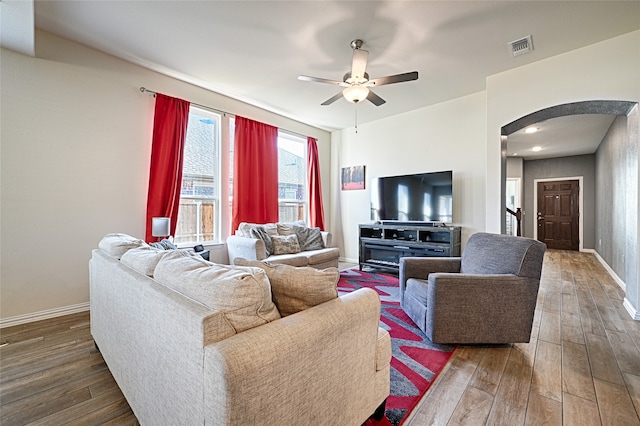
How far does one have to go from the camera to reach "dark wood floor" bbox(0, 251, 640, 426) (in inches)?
58.0

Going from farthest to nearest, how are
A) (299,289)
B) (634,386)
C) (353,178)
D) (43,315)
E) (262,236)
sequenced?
(353,178)
(262,236)
(43,315)
(634,386)
(299,289)

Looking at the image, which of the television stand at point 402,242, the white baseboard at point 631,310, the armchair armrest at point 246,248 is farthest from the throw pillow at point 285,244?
the white baseboard at point 631,310

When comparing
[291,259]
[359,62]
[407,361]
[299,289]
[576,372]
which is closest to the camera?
[299,289]

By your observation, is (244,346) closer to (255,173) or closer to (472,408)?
(472,408)

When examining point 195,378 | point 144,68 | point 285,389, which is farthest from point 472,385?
point 144,68

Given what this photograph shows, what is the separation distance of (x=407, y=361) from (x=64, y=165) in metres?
3.73

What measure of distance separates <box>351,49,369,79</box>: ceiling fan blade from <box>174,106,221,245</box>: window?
7.84 feet

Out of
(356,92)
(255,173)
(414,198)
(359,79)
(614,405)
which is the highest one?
(359,79)

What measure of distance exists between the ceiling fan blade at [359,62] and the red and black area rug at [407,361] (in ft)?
8.02

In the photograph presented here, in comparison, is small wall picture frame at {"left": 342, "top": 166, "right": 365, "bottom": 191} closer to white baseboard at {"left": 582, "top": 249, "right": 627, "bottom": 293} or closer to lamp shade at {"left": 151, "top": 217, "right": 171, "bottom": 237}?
lamp shade at {"left": 151, "top": 217, "right": 171, "bottom": 237}

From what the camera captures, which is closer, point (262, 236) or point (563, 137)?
point (262, 236)

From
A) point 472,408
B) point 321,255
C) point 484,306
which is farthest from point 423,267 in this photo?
point 321,255

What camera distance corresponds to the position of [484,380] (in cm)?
176

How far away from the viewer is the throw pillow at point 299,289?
46.6 inches
